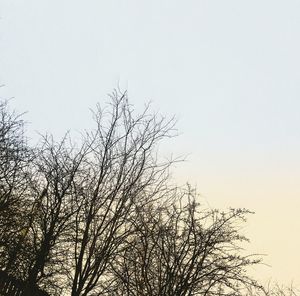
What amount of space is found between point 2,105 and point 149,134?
4.85 metres

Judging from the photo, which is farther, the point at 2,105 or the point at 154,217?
the point at 2,105

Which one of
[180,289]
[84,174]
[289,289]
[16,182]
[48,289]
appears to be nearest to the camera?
[180,289]

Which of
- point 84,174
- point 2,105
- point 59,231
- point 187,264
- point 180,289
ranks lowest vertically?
point 180,289

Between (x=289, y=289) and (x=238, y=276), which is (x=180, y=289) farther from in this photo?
(x=289, y=289)

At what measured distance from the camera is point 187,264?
827 centimetres

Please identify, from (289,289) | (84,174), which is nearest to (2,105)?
(84,174)

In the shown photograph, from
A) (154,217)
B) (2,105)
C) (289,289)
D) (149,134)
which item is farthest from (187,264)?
(289,289)

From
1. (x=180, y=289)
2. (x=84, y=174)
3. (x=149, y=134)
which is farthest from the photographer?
(x=84, y=174)

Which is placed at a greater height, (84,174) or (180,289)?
(84,174)

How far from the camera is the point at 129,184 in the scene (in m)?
8.67

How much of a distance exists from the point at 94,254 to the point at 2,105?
584 cm

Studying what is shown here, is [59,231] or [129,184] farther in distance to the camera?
[59,231]

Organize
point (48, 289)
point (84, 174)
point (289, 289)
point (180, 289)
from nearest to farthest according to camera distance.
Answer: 1. point (180, 289)
2. point (84, 174)
3. point (48, 289)
4. point (289, 289)

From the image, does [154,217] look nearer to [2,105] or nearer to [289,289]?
[2,105]
